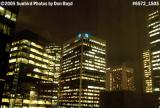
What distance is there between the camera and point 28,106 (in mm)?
89688

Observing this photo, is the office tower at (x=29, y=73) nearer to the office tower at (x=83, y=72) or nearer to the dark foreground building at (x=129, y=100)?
the office tower at (x=83, y=72)

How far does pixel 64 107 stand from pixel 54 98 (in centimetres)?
3709

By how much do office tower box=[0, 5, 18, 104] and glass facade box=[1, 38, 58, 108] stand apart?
152 ft

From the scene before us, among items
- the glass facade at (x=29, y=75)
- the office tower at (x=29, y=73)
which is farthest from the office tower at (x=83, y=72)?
the glass facade at (x=29, y=75)

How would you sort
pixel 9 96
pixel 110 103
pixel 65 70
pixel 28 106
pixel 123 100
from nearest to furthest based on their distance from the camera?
pixel 123 100 → pixel 110 103 → pixel 9 96 → pixel 28 106 → pixel 65 70

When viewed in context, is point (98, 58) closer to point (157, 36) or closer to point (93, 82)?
point (93, 82)

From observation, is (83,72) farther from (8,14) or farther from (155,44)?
(8,14)

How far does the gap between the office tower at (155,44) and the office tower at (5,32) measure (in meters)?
106

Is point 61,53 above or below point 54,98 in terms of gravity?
above

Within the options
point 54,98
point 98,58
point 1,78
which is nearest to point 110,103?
point 1,78

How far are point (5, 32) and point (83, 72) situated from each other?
101 meters

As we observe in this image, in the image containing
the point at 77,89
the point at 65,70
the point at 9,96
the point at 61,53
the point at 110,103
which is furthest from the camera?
the point at 61,53

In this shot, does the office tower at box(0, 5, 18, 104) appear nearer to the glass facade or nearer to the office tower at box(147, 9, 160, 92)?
the glass facade

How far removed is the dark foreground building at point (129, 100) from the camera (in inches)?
1315
